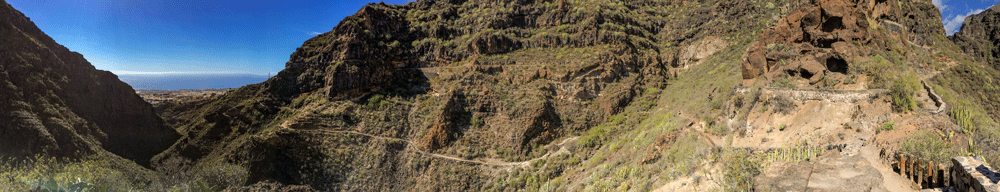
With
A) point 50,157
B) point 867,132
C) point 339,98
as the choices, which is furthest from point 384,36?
point 867,132

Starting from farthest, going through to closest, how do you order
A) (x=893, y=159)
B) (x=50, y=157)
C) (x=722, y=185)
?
(x=50, y=157), (x=722, y=185), (x=893, y=159)

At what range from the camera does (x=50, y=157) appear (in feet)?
71.4

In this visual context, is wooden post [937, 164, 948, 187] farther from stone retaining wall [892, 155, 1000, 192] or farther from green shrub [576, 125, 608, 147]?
green shrub [576, 125, 608, 147]

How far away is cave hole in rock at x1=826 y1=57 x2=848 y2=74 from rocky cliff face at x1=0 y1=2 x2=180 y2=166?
140ft

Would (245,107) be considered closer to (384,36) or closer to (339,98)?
(339,98)

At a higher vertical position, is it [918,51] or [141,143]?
[918,51]

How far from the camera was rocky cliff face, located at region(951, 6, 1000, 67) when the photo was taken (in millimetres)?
29250

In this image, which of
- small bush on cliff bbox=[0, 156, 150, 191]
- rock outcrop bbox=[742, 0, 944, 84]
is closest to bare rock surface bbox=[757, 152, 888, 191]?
rock outcrop bbox=[742, 0, 944, 84]

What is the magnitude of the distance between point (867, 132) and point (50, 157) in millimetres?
40417

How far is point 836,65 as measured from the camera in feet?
53.6

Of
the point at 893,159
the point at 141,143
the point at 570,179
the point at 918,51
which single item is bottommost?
the point at 570,179

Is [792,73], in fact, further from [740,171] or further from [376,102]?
[376,102]

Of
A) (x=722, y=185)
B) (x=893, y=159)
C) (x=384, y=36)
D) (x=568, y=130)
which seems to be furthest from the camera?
(x=384, y=36)

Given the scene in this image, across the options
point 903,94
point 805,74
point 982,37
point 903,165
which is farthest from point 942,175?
point 982,37
